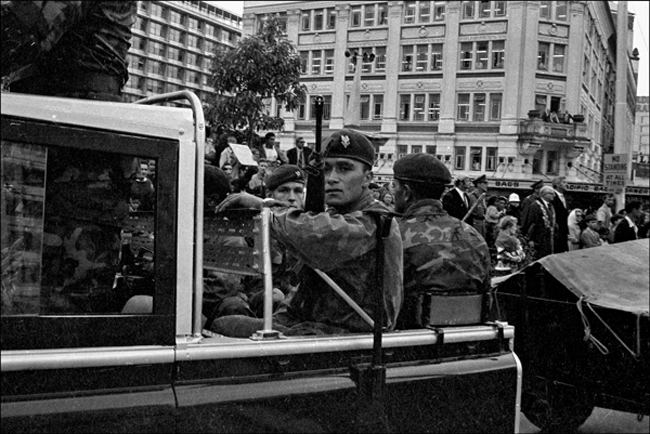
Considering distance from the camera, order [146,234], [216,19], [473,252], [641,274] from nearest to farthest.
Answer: [146,234] < [473,252] < [641,274] < [216,19]

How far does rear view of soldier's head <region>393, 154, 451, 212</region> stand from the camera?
4223mm

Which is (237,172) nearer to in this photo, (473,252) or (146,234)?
(473,252)

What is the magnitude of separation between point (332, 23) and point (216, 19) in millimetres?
54374

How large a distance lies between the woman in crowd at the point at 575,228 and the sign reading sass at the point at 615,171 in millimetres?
1632

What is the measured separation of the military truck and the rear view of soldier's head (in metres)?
1.55

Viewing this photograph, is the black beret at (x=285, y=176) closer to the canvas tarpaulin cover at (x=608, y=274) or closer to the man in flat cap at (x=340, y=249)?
the man in flat cap at (x=340, y=249)

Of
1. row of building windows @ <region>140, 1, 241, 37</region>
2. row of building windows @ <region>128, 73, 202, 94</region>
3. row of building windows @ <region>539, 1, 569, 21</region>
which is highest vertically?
row of building windows @ <region>140, 1, 241, 37</region>

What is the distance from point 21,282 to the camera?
208cm

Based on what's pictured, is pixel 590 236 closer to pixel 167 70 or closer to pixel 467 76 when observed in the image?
pixel 467 76

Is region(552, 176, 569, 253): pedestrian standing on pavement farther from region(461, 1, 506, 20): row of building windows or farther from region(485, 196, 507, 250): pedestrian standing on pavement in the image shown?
region(461, 1, 506, 20): row of building windows

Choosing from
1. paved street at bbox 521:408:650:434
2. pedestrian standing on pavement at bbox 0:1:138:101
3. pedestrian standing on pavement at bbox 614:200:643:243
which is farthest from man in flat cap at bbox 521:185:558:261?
pedestrian standing on pavement at bbox 0:1:138:101

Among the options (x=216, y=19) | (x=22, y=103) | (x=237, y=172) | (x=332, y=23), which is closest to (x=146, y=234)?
(x=22, y=103)

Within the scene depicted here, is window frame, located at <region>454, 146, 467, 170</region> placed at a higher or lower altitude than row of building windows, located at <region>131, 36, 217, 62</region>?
lower

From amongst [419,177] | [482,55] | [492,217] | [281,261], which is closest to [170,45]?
[492,217]
